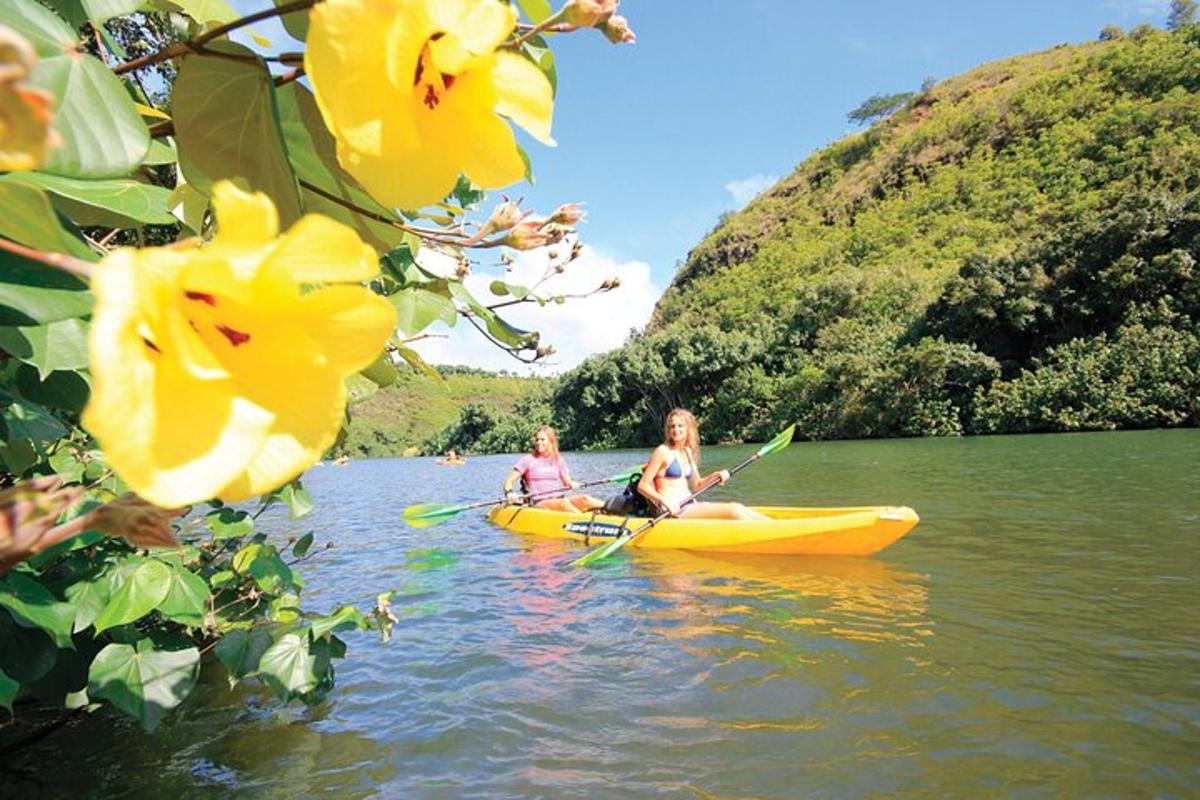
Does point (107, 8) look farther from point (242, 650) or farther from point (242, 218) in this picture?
point (242, 650)

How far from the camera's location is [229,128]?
48 cm

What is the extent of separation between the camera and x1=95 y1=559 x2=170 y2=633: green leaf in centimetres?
192

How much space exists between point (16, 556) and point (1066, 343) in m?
28.2

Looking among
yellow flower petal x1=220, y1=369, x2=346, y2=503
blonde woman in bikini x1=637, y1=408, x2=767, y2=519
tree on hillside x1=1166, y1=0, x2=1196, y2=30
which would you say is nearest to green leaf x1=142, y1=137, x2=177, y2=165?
yellow flower petal x1=220, y1=369, x2=346, y2=503

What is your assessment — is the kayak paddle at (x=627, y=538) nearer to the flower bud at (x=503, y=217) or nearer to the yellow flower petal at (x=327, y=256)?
the flower bud at (x=503, y=217)

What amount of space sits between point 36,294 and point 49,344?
0.64 feet

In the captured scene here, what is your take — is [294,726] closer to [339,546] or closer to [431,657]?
[431,657]

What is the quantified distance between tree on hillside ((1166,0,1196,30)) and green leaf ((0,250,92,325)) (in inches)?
2088

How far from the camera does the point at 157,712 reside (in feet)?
6.41

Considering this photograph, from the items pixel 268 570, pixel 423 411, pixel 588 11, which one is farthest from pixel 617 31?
pixel 423 411

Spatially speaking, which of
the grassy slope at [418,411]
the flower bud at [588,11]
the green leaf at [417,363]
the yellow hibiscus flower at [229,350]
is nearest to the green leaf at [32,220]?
the yellow hibiscus flower at [229,350]

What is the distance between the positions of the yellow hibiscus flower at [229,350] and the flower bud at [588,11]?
30 centimetres

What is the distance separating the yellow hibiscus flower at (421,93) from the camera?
0.35m

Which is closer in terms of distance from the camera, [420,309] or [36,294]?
[36,294]
